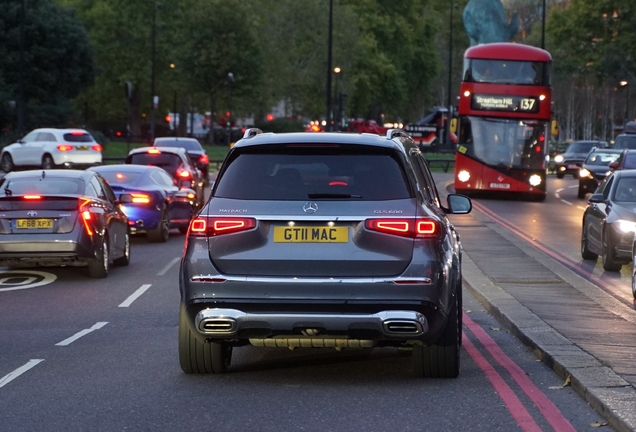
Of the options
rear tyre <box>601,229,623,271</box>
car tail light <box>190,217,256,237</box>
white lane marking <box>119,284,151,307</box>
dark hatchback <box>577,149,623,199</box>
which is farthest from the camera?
dark hatchback <box>577,149,623,199</box>

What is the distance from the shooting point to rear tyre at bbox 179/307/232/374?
8820 millimetres

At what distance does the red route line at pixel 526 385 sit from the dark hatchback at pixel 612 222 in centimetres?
608

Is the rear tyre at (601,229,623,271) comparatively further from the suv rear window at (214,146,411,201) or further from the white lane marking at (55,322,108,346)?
the suv rear window at (214,146,411,201)

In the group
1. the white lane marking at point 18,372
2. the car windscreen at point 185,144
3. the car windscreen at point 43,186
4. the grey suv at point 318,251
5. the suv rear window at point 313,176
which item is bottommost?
the car windscreen at point 185,144

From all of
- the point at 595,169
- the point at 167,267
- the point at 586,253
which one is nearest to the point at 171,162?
the point at 167,267

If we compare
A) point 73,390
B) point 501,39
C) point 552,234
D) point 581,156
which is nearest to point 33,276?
point 73,390

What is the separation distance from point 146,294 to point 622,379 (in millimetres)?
7238

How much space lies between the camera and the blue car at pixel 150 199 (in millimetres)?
21484

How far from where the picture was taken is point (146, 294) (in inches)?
572

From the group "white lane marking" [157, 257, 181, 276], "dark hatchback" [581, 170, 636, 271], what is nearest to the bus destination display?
"dark hatchback" [581, 170, 636, 271]

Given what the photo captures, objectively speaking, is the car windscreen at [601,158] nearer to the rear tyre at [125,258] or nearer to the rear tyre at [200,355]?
the rear tyre at [125,258]

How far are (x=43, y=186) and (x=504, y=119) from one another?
874 inches

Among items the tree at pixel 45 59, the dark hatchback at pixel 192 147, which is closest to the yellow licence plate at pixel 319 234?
the dark hatchback at pixel 192 147

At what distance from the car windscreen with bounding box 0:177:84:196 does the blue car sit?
168 inches
